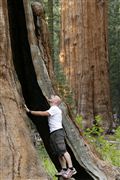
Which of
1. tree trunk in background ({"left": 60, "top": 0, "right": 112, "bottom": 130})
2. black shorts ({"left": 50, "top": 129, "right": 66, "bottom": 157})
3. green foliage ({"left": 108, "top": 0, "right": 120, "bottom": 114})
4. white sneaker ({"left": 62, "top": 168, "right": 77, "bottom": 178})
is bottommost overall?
green foliage ({"left": 108, "top": 0, "right": 120, "bottom": 114})

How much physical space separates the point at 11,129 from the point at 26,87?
3.79 ft

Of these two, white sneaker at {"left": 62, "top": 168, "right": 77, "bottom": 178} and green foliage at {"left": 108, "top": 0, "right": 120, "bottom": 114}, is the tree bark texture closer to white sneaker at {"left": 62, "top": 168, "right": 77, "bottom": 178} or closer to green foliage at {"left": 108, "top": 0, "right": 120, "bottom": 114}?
white sneaker at {"left": 62, "top": 168, "right": 77, "bottom": 178}

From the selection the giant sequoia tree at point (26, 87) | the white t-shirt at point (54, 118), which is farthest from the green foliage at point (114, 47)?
the white t-shirt at point (54, 118)

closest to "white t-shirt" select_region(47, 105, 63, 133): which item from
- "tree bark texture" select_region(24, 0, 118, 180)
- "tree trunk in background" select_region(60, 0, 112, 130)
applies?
"tree bark texture" select_region(24, 0, 118, 180)

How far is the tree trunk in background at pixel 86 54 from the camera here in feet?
49.7

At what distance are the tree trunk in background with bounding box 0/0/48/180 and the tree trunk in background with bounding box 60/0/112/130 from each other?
898 cm

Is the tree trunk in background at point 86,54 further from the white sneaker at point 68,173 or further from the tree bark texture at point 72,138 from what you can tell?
the white sneaker at point 68,173

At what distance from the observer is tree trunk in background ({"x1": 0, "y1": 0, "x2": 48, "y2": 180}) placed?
5500 millimetres

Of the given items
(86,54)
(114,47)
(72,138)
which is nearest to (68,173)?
(72,138)

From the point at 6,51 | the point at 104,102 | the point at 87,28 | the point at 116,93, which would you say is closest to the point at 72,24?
the point at 87,28

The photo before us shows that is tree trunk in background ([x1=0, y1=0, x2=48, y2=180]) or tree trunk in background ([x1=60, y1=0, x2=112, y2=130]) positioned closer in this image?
tree trunk in background ([x1=0, y1=0, x2=48, y2=180])

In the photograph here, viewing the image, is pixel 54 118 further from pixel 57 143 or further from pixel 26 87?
pixel 26 87

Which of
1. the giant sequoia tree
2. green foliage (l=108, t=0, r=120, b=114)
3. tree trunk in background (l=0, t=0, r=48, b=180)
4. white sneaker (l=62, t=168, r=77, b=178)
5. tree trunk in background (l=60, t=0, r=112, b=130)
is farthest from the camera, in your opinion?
green foliage (l=108, t=0, r=120, b=114)

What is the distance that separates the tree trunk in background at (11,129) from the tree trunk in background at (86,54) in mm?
8984
